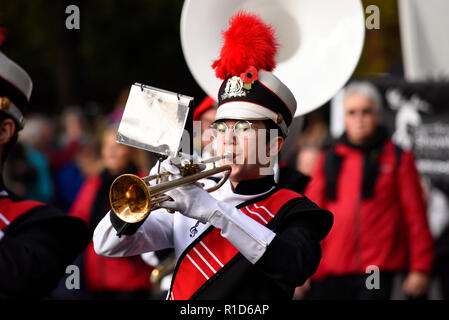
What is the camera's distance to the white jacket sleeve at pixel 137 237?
144 inches

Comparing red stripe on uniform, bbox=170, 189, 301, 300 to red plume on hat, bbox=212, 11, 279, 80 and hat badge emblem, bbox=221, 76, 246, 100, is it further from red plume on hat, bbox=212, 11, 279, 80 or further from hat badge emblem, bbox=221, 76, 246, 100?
red plume on hat, bbox=212, 11, 279, 80

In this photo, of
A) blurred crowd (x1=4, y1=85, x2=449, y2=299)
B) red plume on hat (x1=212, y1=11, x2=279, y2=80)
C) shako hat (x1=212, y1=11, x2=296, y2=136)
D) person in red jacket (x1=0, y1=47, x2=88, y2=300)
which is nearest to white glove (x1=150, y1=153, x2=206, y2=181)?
shako hat (x1=212, y1=11, x2=296, y2=136)

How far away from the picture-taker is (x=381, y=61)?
77.5 ft

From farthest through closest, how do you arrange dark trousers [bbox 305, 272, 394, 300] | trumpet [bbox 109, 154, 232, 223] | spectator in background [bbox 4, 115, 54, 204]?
spectator in background [bbox 4, 115, 54, 204]
dark trousers [bbox 305, 272, 394, 300]
trumpet [bbox 109, 154, 232, 223]

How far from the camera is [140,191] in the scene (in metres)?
3.47

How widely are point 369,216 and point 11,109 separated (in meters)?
3.37

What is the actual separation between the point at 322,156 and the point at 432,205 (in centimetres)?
187

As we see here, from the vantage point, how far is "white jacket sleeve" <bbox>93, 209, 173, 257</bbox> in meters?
3.65

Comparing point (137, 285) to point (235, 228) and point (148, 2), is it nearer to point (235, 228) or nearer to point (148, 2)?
point (235, 228)

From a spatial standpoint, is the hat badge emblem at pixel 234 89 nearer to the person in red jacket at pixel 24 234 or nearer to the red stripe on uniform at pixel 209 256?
the red stripe on uniform at pixel 209 256

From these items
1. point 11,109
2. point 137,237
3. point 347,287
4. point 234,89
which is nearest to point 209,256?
point 137,237

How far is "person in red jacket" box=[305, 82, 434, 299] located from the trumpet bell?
10.6ft

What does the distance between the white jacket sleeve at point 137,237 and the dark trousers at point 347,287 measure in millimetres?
2834

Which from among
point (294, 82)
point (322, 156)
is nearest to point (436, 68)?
point (322, 156)
